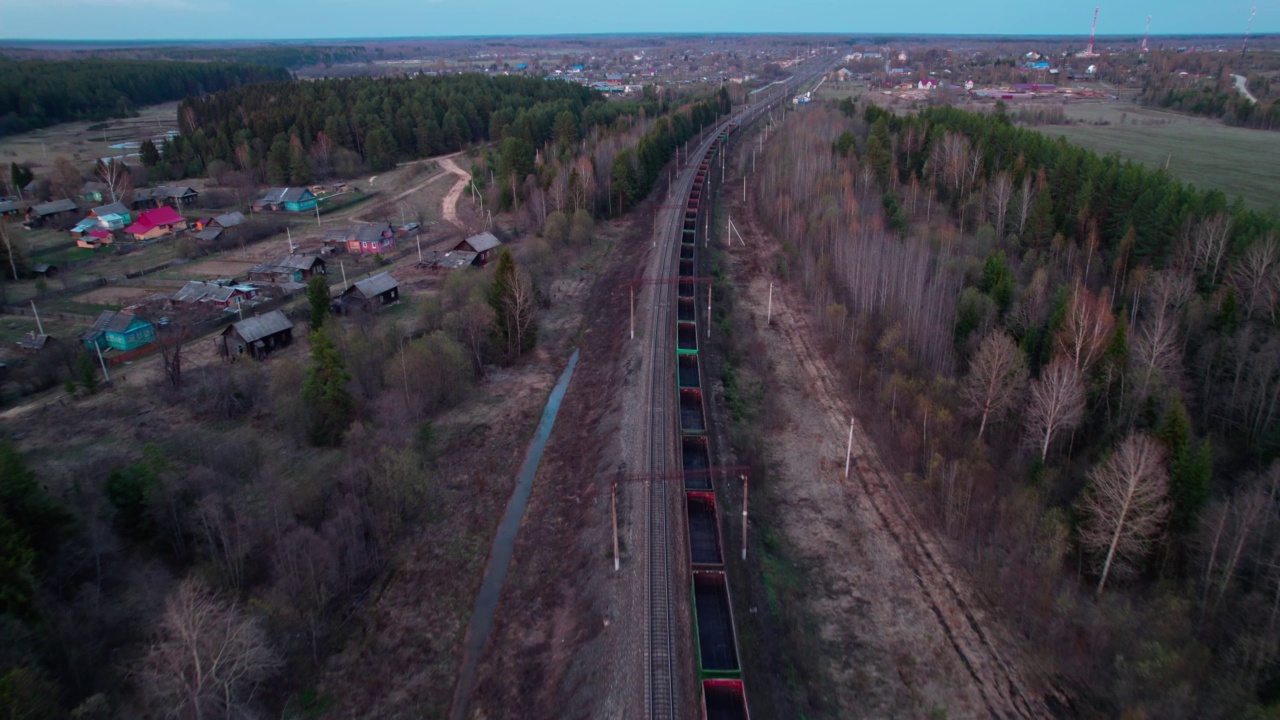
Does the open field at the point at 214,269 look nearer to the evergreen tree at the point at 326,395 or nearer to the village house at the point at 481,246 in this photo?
the village house at the point at 481,246

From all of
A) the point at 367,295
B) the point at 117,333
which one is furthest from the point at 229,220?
the point at 117,333

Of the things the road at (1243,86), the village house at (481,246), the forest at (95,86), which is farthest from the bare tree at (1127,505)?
the forest at (95,86)

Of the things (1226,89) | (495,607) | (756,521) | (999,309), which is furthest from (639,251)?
(1226,89)

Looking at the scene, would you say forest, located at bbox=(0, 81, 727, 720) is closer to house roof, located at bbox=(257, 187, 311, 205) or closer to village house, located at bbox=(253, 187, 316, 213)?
village house, located at bbox=(253, 187, 316, 213)

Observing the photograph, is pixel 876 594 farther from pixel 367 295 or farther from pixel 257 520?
pixel 367 295

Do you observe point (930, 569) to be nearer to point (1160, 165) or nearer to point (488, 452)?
point (488, 452)

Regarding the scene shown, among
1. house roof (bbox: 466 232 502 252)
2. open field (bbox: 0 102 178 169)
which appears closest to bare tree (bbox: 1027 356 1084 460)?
house roof (bbox: 466 232 502 252)
